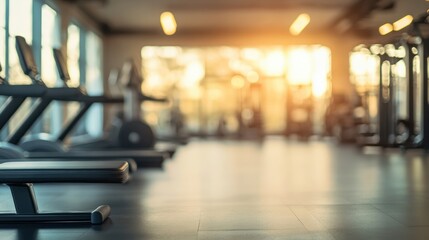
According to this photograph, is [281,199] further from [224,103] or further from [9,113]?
[224,103]

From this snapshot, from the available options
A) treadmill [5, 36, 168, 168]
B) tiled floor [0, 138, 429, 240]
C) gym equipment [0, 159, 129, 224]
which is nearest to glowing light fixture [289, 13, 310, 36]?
tiled floor [0, 138, 429, 240]

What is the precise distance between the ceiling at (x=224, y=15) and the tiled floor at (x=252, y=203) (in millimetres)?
4313

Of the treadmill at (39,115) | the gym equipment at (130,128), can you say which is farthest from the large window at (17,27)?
the treadmill at (39,115)

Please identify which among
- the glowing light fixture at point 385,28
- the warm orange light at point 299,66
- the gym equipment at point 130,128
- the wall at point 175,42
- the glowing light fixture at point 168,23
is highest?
the glowing light fixture at point 168,23

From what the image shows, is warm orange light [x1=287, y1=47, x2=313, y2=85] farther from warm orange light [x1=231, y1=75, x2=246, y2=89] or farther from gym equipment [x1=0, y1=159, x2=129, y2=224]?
gym equipment [x1=0, y1=159, x2=129, y2=224]

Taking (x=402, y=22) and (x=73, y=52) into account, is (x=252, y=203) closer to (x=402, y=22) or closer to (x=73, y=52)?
(x=402, y=22)

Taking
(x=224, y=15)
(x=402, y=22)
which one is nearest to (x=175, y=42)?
(x=224, y=15)

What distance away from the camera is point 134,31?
549 inches

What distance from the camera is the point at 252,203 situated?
3.46 m

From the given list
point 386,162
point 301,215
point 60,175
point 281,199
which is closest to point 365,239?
point 301,215

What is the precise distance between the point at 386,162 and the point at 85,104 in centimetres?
408

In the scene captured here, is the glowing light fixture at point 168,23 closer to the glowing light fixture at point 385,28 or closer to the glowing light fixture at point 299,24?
the glowing light fixture at point 299,24

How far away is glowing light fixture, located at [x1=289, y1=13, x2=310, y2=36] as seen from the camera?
11.7m

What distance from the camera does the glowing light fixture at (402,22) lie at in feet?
10.1
